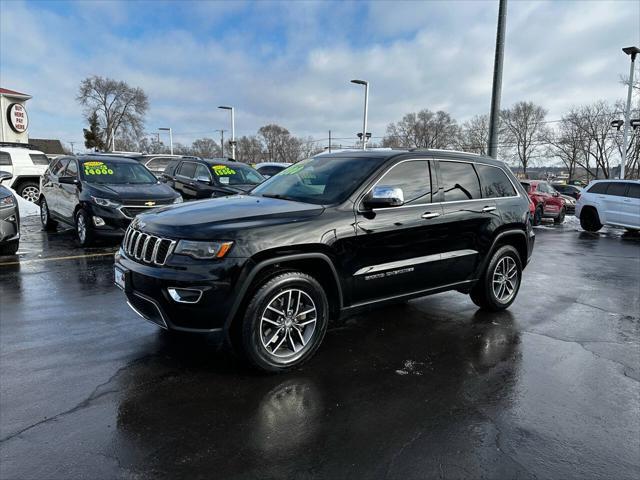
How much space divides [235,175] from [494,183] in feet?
25.7

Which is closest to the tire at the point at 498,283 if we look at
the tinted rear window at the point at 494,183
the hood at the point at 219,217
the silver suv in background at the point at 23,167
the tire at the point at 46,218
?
the tinted rear window at the point at 494,183

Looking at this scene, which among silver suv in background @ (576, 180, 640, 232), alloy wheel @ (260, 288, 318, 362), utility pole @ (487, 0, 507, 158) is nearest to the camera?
alloy wheel @ (260, 288, 318, 362)

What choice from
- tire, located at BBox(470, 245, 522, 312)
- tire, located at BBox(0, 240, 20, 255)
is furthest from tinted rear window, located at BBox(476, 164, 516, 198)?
tire, located at BBox(0, 240, 20, 255)

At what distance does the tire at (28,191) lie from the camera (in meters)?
15.2

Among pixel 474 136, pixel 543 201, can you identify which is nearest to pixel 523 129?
pixel 474 136

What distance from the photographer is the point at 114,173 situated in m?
9.36

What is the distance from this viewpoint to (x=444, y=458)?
8.74ft

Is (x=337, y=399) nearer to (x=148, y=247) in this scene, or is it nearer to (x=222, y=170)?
(x=148, y=247)

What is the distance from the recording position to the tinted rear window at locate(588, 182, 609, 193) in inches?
587

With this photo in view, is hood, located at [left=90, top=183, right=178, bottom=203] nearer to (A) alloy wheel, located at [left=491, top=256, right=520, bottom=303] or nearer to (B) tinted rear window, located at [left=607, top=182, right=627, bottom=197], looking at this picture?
(A) alloy wheel, located at [left=491, top=256, right=520, bottom=303]

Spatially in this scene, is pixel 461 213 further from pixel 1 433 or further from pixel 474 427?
pixel 1 433

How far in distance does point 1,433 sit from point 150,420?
2.85 feet

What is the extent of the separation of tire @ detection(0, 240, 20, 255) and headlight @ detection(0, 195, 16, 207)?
2.11 feet

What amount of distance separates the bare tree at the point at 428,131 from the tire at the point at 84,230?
2195 inches
